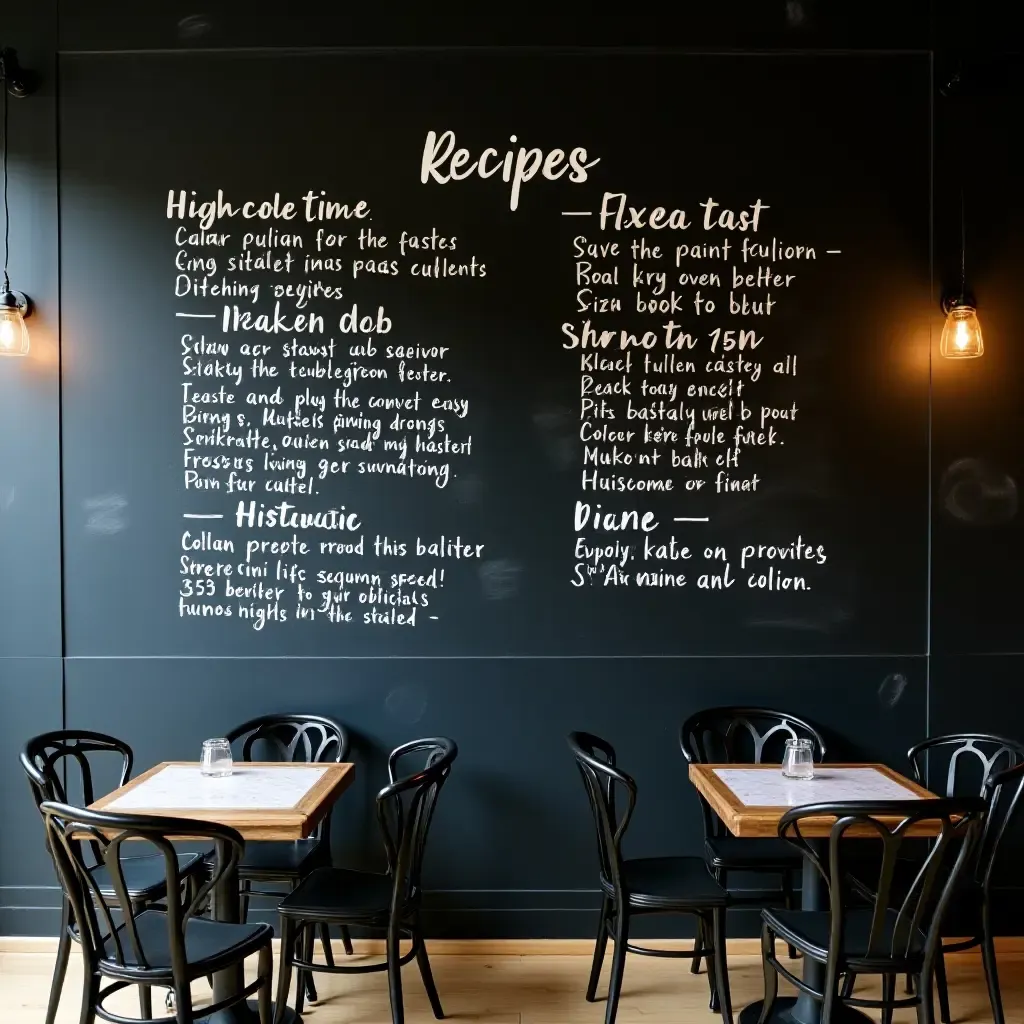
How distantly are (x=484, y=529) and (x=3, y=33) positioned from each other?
245cm

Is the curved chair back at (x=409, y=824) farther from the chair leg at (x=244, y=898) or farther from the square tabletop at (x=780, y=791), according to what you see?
the square tabletop at (x=780, y=791)

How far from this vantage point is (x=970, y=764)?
3.23 m

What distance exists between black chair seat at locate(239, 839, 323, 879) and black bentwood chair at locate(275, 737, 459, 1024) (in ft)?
0.29

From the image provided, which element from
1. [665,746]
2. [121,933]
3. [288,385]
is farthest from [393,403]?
[121,933]

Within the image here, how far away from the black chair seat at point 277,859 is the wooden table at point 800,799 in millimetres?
1235

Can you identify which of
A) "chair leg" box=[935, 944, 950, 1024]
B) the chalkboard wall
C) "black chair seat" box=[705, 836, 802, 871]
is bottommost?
"chair leg" box=[935, 944, 950, 1024]

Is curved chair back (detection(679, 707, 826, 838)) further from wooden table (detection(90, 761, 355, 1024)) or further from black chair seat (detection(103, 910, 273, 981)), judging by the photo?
black chair seat (detection(103, 910, 273, 981))

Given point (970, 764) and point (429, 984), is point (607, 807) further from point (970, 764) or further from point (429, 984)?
point (970, 764)

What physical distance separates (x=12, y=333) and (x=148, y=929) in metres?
1.93

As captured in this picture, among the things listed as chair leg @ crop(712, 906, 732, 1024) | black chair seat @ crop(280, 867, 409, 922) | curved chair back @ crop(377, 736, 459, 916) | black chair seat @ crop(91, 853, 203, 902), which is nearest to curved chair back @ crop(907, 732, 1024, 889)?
chair leg @ crop(712, 906, 732, 1024)

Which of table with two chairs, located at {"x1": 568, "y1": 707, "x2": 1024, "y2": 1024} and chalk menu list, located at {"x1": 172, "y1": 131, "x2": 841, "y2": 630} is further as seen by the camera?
chalk menu list, located at {"x1": 172, "y1": 131, "x2": 841, "y2": 630}

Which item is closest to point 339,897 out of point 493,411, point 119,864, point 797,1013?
point 119,864

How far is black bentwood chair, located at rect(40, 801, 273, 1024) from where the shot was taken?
6.72 feet

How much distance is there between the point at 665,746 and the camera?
3.25 metres
